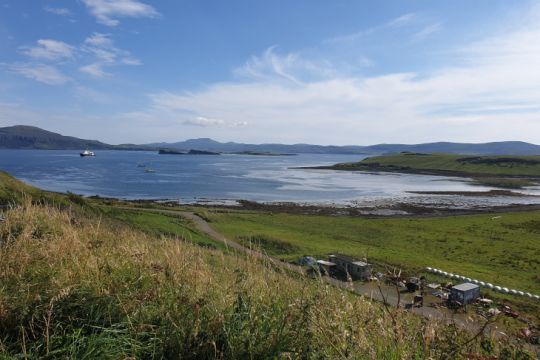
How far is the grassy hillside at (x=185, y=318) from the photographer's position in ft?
11.1

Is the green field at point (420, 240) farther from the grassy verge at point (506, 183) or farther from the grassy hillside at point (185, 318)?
the grassy verge at point (506, 183)

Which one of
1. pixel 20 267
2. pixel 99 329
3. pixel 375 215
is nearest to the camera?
pixel 99 329

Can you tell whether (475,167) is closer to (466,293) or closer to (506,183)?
(506,183)

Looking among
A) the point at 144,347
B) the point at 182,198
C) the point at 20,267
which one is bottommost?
the point at 182,198

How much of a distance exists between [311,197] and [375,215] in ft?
69.9

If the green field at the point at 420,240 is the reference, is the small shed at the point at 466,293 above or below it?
above

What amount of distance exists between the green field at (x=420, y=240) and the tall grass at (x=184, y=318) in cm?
2238

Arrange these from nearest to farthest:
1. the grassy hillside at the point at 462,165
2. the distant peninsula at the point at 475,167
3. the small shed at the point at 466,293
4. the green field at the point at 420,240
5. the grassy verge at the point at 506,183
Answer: the small shed at the point at 466,293, the green field at the point at 420,240, the grassy verge at the point at 506,183, the distant peninsula at the point at 475,167, the grassy hillside at the point at 462,165

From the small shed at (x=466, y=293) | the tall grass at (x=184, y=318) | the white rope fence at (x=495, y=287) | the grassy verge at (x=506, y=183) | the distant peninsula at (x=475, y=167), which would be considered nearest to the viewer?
the tall grass at (x=184, y=318)

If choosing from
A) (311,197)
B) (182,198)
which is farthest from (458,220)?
(182,198)

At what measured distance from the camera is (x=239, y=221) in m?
51.2

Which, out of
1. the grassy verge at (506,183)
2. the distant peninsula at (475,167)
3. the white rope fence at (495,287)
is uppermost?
the distant peninsula at (475,167)

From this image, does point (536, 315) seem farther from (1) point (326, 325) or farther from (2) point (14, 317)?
(2) point (14, 317)

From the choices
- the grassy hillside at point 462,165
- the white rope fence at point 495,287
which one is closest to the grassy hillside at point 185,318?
the white rope fence at point 495,287
